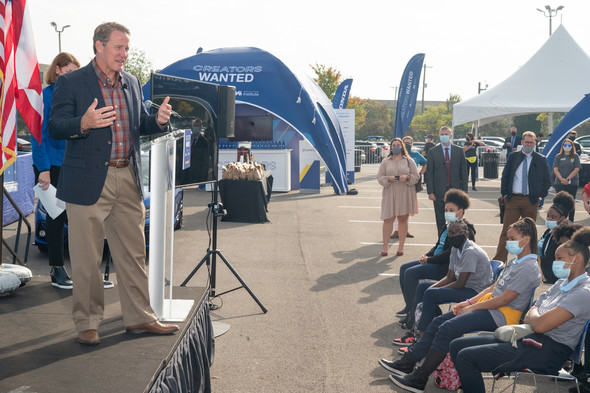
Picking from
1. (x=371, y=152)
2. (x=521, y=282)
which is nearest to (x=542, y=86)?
(x=371, y=152)

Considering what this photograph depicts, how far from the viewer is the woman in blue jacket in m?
5.39

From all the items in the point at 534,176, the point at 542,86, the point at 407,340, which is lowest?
the point at 407,340

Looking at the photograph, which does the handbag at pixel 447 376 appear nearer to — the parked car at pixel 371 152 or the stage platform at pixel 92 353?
the stage platform at pixel 92 353

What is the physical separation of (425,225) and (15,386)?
10890mm

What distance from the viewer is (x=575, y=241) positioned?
4418mm

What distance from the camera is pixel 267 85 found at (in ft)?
57.6

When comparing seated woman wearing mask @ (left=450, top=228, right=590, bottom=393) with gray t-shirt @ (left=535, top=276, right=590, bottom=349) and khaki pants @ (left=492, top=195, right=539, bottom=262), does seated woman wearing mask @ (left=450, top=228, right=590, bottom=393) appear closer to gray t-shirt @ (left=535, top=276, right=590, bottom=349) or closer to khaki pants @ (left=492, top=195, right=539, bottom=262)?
gray t-shirt @ (left=535, top=276, right=590, bottom=349)

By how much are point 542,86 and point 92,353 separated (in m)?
22.7

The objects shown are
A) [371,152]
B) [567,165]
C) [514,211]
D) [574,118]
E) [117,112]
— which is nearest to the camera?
[117,112]

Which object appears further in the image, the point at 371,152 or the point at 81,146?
the point at 371,152

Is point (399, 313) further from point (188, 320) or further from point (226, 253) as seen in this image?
point (226, 253)

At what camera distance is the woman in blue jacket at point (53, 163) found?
539 cm

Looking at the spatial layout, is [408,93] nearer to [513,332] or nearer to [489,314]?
[489,314]

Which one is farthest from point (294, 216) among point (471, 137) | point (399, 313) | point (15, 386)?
point (15, 386)
